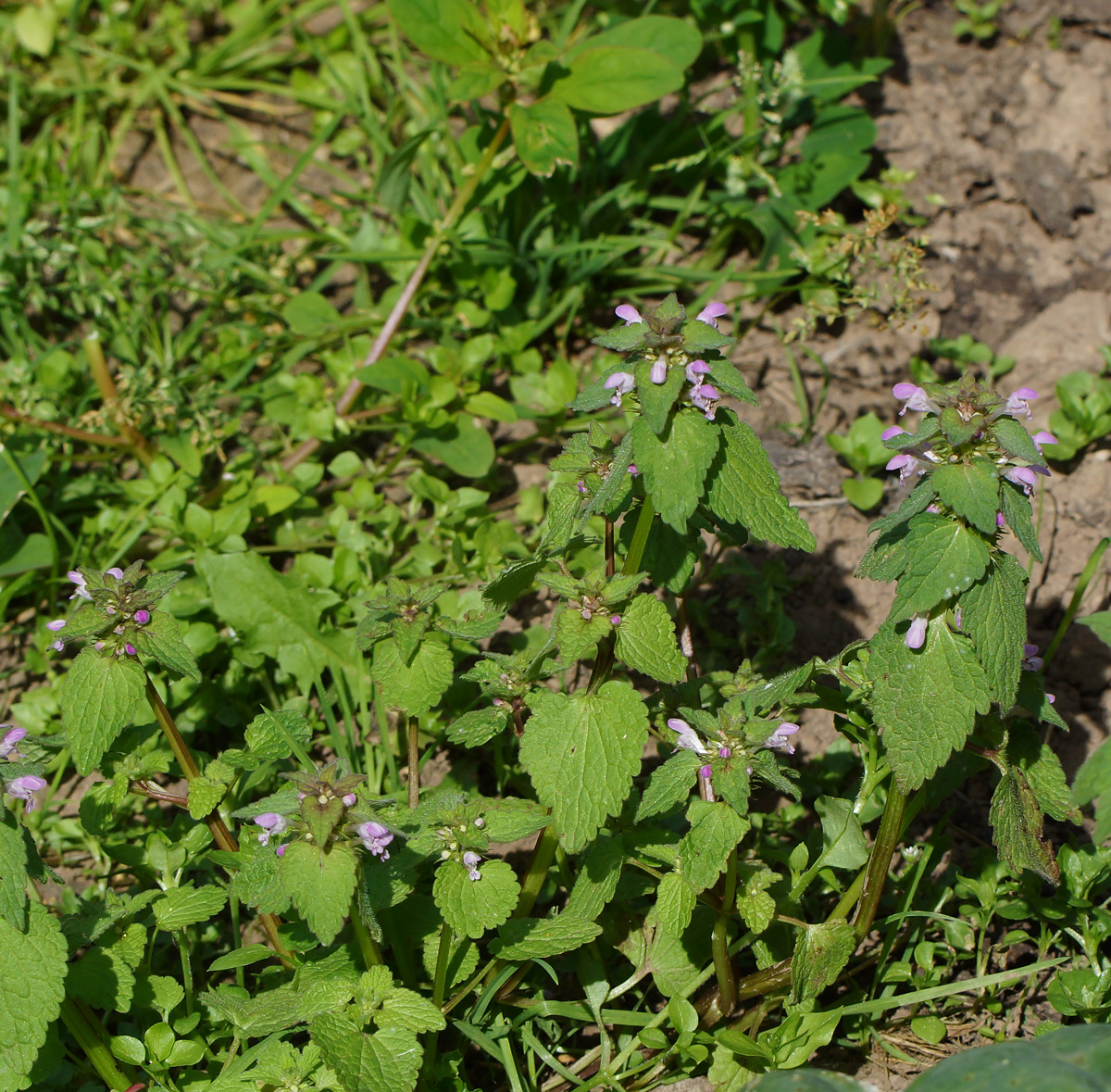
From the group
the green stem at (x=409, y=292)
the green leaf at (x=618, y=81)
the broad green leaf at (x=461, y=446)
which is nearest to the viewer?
the green leaf at (x=618, y=81)

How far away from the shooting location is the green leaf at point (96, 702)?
2.06m

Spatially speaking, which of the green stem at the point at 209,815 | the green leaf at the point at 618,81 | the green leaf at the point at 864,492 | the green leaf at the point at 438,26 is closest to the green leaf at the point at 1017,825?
the green leaf at the point at 864,492

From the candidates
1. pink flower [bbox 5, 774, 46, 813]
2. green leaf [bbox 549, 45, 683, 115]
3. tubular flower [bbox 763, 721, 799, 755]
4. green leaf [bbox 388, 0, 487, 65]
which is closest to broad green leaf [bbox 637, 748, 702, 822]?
tubular flower [bbox 763, 721, 799, 755]

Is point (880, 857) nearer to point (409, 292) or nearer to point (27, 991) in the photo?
point (27, 991)

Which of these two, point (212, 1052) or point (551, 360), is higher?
point (551, 360)

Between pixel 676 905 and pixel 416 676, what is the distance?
72 cm

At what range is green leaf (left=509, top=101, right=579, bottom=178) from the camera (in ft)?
11.1

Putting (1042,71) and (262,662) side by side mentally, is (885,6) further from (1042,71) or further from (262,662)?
(262,662)

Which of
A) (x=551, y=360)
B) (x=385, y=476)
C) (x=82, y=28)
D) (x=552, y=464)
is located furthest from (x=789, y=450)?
(x=82, y=28)

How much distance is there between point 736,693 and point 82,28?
4.78 meters

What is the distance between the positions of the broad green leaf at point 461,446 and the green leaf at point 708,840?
5.77ft

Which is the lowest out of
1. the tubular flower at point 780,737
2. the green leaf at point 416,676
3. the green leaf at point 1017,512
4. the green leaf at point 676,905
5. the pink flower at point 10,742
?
the green leaf at point 676,905

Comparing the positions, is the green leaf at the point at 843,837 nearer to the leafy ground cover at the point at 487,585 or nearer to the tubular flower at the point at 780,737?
the leafy ground cover at the point at 487,585

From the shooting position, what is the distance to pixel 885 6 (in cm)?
427
